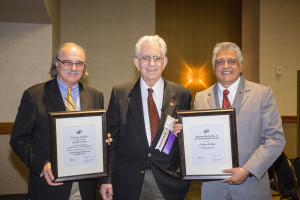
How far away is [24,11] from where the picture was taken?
4.05 metres

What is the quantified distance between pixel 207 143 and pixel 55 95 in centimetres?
118

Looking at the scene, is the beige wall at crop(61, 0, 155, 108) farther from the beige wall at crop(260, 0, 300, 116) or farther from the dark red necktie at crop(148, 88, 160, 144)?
the dark red necktie at crop(148, 88, 160, 144)

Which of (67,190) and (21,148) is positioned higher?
(21,148)

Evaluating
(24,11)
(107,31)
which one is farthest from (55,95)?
(107,31)

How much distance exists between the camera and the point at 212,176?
1.92m

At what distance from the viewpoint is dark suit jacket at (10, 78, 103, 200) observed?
196 centimetres

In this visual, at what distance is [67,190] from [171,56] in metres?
6.11

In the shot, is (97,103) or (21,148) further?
(97,103)

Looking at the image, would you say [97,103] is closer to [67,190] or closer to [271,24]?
[67,190]

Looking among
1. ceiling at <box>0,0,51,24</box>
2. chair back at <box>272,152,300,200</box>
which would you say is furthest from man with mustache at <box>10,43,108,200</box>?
chair back at <box>272,152,300,200</box>

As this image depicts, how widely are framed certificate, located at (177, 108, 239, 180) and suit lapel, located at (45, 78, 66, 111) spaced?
2.86 feet

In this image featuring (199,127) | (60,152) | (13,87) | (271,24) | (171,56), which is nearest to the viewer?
(60,152)

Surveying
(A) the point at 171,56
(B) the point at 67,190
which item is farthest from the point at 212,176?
(A) the point at 171,56

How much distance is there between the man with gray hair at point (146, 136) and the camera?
207 centimetres
